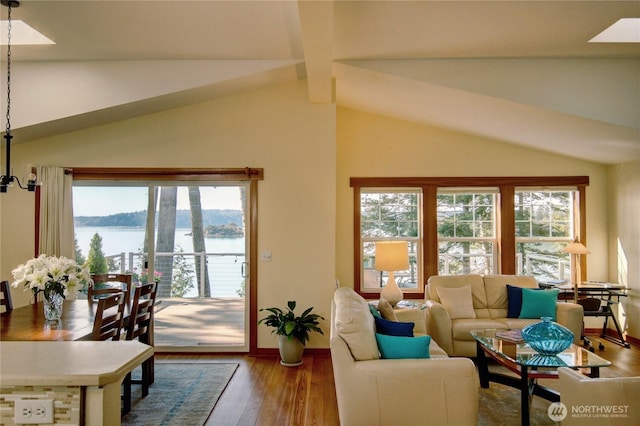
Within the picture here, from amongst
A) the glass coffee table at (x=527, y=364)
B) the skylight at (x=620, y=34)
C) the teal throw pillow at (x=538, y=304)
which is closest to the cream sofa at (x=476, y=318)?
the teal throw pillow at (x=538, y=304)

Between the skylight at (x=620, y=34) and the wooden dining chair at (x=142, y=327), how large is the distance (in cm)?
439

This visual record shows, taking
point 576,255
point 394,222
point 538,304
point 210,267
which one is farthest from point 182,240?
point 576,255

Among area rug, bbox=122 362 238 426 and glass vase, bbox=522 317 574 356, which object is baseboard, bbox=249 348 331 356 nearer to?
area rug, bbox=122 362 238 426

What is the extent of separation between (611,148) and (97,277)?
5827mm

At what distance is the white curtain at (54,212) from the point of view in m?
5.04

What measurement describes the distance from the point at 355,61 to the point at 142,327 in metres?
3.30

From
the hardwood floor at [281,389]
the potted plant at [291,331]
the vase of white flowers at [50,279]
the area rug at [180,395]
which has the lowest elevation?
the hardwood floor at [281,389]

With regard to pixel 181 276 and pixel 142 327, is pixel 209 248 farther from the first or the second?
pixel 142 327

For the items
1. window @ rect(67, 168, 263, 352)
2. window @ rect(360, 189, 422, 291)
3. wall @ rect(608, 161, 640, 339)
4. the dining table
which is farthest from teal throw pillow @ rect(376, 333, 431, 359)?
wall @ rect(608, 161, 640, 339)

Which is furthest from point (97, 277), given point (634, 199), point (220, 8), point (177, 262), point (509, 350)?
point (634, 199)

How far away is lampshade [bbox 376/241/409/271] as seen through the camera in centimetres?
482

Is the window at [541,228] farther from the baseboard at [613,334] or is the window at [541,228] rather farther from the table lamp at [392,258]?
the table lamp at [392,258]

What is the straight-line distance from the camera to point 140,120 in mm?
5184

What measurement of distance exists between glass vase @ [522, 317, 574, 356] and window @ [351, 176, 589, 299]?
2.57m
